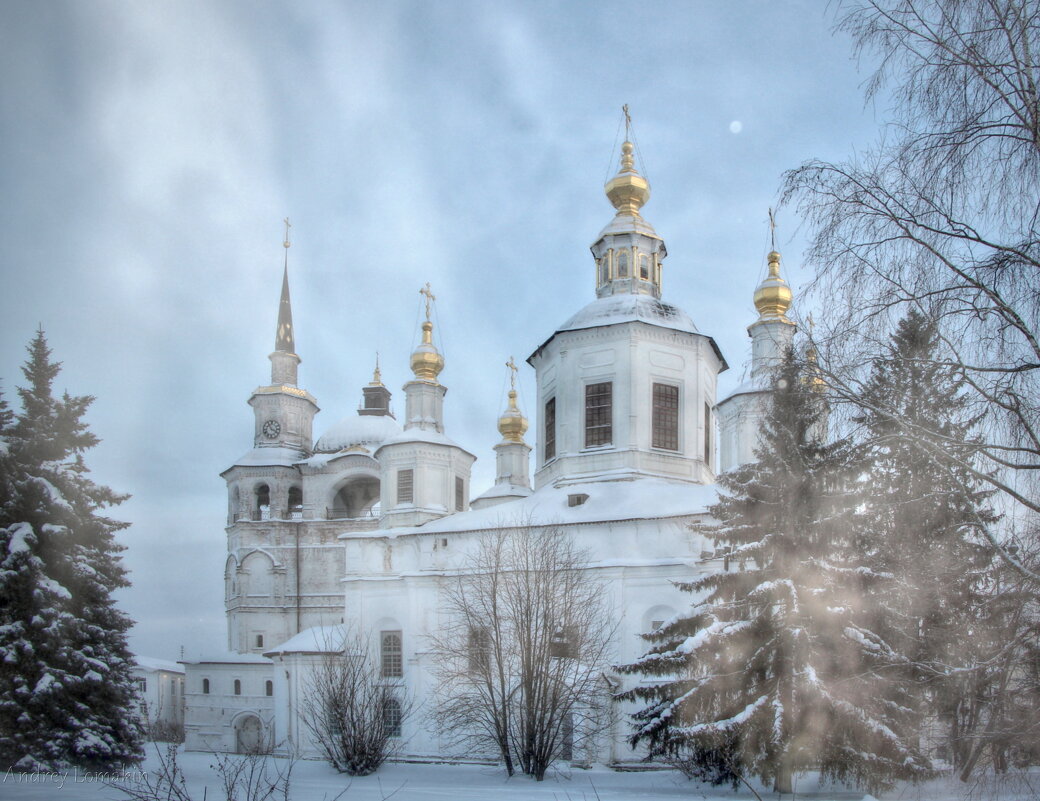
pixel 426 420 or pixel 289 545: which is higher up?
pixel 426 420

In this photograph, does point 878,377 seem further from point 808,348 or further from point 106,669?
point 106,669

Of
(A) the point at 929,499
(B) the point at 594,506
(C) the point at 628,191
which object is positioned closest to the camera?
(A) the point at 929,499

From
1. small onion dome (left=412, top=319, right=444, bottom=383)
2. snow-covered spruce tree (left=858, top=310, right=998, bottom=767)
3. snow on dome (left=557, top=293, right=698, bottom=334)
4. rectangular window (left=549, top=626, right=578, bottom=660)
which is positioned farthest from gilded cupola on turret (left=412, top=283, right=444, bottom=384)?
snow-covered spruce tree (left=858, top=310, right=998, bottom=767)

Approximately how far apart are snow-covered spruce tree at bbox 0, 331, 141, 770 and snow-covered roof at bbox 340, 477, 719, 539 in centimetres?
1070

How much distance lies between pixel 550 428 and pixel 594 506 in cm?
445

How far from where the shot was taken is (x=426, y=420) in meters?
36.0

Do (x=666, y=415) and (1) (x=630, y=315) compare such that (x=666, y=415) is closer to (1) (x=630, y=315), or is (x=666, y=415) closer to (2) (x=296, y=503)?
(1) (x=630, y=315)

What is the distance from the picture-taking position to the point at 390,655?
2892 cm

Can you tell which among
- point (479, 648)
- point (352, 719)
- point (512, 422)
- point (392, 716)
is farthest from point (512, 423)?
point (352, 719)

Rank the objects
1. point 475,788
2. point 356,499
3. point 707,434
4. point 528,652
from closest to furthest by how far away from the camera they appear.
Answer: point 475,788 → point 528,652 → point 707,434 → point 356,499

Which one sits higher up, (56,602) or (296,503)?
(296,503)

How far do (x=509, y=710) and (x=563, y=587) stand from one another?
3.73m

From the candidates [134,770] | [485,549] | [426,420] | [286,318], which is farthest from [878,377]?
[286,318]

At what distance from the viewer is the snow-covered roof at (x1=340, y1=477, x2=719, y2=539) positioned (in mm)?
25828
